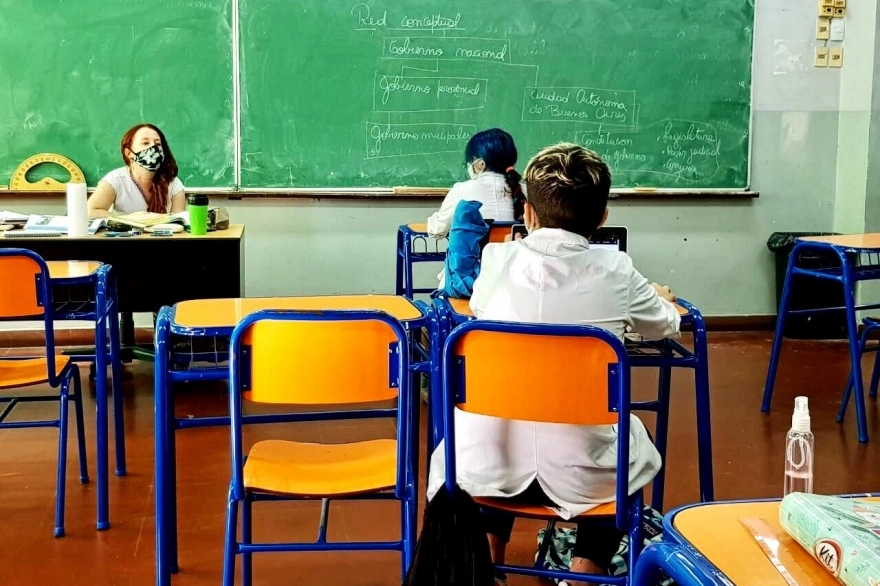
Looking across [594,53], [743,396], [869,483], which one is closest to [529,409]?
[869,483]

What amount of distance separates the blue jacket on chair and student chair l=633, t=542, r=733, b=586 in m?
1.81

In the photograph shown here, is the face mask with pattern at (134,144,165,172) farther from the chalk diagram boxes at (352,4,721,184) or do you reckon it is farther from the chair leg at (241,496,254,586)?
the chair leg at (241,496,254,586)

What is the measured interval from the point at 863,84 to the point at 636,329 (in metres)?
4.54

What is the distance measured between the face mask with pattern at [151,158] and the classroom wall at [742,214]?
787 mm

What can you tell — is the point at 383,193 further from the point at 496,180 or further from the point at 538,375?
the point at 538,375

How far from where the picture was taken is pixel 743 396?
14.9 ft

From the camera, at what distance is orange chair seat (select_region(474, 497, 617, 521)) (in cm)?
190

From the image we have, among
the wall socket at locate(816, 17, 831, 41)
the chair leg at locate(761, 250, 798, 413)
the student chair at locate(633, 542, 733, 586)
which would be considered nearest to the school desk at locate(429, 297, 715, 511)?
the student chair at locate(633, 542, 733, 586)

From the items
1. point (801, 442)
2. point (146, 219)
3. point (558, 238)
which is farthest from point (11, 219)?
point (801, 442)

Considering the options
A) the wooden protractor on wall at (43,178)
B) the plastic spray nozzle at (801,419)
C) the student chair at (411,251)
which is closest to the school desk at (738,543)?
the plastic spray nozzle at (801,419)

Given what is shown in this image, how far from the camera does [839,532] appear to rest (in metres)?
0.89

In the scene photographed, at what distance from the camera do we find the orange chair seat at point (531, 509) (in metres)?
1.90

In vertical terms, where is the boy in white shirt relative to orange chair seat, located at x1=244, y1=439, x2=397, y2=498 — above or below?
above

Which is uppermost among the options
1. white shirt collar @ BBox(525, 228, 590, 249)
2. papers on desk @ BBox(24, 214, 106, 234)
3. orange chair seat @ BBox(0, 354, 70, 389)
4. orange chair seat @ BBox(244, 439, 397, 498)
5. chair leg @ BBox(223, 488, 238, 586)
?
white shirt collar @ BBox(525, 228, 590, 249)
